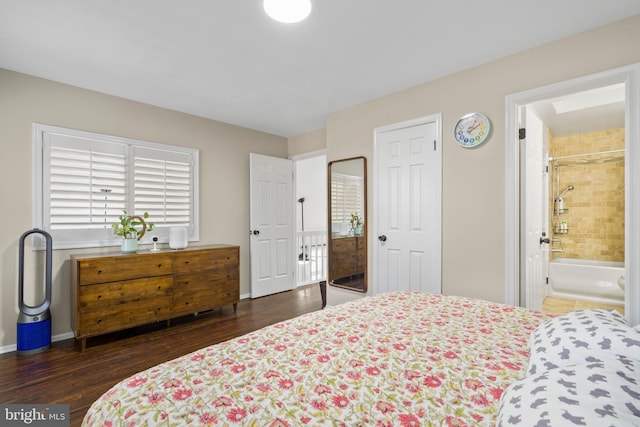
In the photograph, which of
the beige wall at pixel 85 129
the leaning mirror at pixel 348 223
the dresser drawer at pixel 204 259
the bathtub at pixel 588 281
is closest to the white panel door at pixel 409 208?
the leaning mirror at pixel 348 223

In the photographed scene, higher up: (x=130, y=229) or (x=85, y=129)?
(x=85, y=129)

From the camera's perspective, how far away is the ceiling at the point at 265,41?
1881mm

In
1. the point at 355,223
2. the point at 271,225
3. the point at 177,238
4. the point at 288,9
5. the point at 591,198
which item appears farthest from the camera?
the point at 271,225

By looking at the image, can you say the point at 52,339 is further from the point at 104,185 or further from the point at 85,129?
the point at 85,129

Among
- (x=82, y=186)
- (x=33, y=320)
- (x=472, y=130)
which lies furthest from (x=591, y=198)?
(x=33, y=320)

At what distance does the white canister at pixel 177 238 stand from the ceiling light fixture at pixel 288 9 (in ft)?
8.31

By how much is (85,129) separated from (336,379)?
3523 mm

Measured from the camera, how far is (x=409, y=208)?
3.09 m

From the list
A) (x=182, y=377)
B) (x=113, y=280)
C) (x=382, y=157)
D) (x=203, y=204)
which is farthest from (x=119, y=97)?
(x=182, y=377)

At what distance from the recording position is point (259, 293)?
4.44 metres

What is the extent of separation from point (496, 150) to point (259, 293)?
353 centimetres

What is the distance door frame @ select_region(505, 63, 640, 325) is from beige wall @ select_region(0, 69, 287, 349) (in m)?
3.34

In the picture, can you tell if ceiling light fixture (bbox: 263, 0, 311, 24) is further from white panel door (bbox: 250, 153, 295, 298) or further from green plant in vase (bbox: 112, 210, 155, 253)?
white panel door (bbox: 250, 153, 295, 298)

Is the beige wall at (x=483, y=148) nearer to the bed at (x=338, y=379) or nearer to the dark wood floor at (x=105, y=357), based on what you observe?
the bed at (x=338, y=379)
